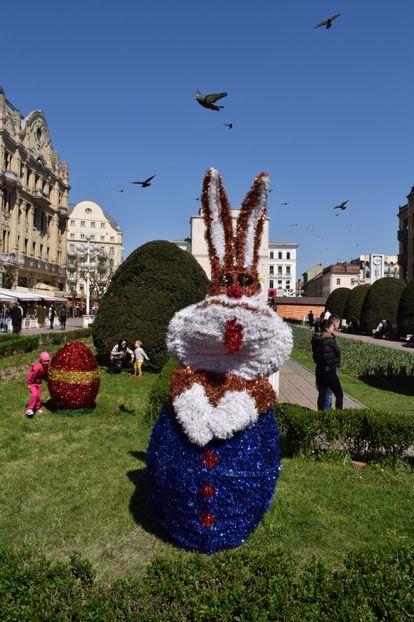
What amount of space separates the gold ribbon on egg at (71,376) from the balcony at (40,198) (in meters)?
44.5

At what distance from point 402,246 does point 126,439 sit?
190 ft

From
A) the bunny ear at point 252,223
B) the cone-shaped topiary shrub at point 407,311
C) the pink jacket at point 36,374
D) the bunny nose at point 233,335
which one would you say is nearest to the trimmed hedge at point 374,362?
the pink jacket at point 36,374

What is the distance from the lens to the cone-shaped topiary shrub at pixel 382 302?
34316 millimetres

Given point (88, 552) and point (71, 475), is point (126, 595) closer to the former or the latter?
point (88, 552)

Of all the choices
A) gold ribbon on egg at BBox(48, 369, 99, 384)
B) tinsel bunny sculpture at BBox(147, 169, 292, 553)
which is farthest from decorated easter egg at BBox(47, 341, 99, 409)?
tinsel bunny sculpture at BBox(147, 169, 292, 553)

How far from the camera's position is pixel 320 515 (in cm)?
503

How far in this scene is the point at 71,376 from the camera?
9.05 metres

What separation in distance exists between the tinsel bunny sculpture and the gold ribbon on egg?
504cm

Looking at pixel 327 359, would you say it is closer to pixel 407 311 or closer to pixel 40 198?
pixel 407 311

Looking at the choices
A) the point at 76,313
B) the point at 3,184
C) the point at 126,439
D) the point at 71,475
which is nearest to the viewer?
the point at 71,475

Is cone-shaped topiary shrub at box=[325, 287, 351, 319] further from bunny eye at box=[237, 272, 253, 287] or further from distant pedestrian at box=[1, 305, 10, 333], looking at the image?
bunny eye at box=[237, 272, 253, 287]

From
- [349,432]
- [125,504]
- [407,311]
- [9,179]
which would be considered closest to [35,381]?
[125,504]

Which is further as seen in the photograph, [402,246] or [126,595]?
[402,246]

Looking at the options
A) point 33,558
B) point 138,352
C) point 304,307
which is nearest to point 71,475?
point 33,558
